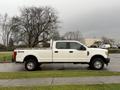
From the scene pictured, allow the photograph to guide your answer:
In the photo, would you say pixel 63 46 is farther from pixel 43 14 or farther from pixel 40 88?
pixel 43 14

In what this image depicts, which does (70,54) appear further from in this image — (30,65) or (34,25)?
(34,25)

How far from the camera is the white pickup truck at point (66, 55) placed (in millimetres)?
17188

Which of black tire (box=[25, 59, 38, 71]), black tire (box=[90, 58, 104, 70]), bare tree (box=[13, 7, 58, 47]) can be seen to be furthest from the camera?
bare tree (box=[13, 7, 58, 47])

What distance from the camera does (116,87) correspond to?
377 inches

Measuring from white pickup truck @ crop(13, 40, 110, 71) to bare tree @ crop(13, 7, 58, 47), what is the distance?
51.0 metres

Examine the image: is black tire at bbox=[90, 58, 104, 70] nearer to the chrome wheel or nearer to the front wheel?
the front wheel

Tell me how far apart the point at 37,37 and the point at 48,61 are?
52752 millimetres

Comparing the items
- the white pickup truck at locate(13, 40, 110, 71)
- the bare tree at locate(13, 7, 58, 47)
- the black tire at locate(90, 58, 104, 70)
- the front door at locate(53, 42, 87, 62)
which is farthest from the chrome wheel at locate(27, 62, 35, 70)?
the bare tree at locate(13, 7, 58, 47)

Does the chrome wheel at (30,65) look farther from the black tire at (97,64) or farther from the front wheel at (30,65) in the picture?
the black tire at (97,64)

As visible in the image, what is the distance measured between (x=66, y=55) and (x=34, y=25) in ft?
172

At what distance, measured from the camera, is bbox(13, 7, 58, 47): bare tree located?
68500mm

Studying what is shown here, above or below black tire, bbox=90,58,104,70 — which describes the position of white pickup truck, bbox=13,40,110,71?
above

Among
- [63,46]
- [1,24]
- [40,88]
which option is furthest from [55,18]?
[40,88]

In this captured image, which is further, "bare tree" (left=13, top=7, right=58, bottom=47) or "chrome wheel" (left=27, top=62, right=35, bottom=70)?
"bare tree" (left=13, top=7, right=58, bottom=47)
